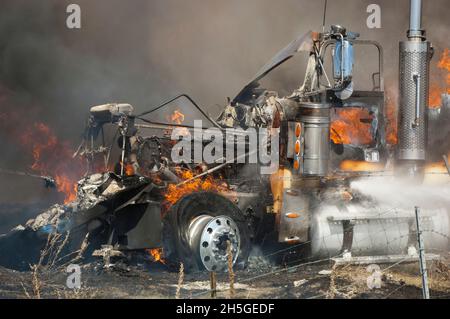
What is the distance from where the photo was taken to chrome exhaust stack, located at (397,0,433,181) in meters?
10.3

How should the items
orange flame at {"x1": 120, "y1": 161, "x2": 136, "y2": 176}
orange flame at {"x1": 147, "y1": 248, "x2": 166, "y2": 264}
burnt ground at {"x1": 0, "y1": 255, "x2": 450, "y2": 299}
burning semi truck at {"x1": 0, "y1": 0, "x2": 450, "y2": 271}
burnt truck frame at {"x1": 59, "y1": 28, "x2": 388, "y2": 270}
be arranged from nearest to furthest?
burnt ground at {"x1": 0, "y1": 255, "x2": 450, "y2": 299} → burnt truck frame at {"x1": 59, "y1": 28, "x2": 388, "y2": 270} → burning semi truck at {"x1": 0, "y1": 0, "x2": 450, "y2": 271} → orange flame at {"x1": 147, "y1": 248, "x2": 166, "y2": 264} → orange flame at {"x1": 120, "y1": 161, "x2": 136, "y2": 176}

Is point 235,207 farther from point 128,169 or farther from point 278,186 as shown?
point 128,169

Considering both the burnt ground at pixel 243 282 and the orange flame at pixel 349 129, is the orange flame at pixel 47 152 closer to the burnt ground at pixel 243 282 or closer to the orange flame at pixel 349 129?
the burnt ground at pixel 243 282

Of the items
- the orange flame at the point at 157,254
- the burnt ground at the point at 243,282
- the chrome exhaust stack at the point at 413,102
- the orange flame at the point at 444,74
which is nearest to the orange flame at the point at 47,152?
the orange flame at the point at 157,254

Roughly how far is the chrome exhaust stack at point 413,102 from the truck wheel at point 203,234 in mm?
3102

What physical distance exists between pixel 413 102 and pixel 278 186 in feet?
8.79

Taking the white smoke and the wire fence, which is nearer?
the wire fence

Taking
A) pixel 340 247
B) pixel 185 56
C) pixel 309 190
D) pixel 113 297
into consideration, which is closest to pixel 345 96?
pixel 309 190

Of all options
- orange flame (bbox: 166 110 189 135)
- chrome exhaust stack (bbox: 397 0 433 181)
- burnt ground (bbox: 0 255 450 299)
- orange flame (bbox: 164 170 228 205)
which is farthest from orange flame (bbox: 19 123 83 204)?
chrome exhaust stack (bbox: 397 0 433 181)

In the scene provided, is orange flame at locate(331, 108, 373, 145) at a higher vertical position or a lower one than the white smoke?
higher

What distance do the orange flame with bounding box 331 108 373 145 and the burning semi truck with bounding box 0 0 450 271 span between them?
1.3 inches

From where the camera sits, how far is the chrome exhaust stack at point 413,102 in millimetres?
10305

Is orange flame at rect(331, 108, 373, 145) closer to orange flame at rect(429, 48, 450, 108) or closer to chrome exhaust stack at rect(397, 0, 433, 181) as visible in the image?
chrome exhaust stack at rect(397, 0, 433, 181)
